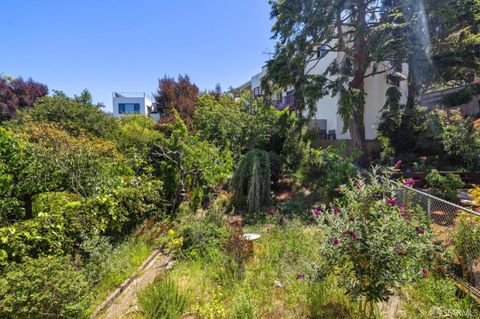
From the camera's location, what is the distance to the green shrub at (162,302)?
3330 mm

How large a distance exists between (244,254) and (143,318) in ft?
6.55

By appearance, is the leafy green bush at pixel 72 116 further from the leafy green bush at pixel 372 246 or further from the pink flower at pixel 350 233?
the pink flower at pixel 350 233

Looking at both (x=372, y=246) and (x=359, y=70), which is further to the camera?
(x=359, y=70)

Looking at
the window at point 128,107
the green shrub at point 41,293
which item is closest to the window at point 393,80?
the green shrub at point 41,293

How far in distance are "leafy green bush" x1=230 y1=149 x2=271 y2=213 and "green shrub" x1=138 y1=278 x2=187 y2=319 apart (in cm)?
518

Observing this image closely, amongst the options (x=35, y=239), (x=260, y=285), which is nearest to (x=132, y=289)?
(x=35, y=239)

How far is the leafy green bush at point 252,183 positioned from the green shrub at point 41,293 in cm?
589

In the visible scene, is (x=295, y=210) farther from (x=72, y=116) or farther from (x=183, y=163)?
(x=72, y=116)

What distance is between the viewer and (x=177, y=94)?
19.6 m

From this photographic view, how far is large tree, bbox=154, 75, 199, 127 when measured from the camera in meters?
17.8

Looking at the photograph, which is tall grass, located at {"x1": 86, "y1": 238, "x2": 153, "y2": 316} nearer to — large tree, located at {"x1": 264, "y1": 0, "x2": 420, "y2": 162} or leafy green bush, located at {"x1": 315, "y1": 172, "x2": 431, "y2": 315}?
leafy green bush, located at {"x1": 315, "y1": 172, "x2": 431, "y2": 315}

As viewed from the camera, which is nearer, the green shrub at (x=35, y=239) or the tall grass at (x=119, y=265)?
the green shrub at (x=35, y=239)

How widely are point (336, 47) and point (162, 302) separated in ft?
40.3

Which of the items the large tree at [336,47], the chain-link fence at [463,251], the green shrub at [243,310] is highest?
the large tree at [336,47]
